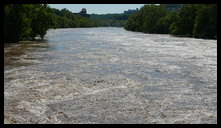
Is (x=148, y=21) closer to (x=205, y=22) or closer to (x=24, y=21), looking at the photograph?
(x=205, y=22)

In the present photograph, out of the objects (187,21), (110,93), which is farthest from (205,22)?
(110,93)

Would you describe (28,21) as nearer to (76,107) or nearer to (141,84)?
(141,84)

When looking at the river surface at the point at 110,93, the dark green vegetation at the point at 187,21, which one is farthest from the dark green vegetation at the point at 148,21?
the river surface at the point at 110,93

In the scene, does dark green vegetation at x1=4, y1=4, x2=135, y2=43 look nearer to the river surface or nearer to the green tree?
the river surface

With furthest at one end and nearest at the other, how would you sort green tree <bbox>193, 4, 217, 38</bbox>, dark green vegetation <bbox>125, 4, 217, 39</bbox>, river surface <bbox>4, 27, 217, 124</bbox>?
dark green vegetation <bbox>125, 4, 217, 39</bbox> → green tree <bbox>193, 4, 217, 38</bbox> → river surface <bbox>4, 27, 217, 124</bbox>

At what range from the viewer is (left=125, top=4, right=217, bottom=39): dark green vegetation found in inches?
2349

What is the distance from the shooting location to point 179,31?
70750 millimetres

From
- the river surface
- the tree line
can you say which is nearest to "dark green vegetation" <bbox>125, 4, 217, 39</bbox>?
the tree line

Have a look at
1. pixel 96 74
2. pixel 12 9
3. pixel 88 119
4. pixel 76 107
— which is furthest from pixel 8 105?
pixel 12 9

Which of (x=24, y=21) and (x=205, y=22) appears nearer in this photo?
(x=24, y=21)

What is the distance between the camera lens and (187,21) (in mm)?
68875

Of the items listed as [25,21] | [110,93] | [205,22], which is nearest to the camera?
[110,93]

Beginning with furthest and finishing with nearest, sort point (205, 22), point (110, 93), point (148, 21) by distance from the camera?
point (148, 21) → point (205, 22) → point (110, 93)
